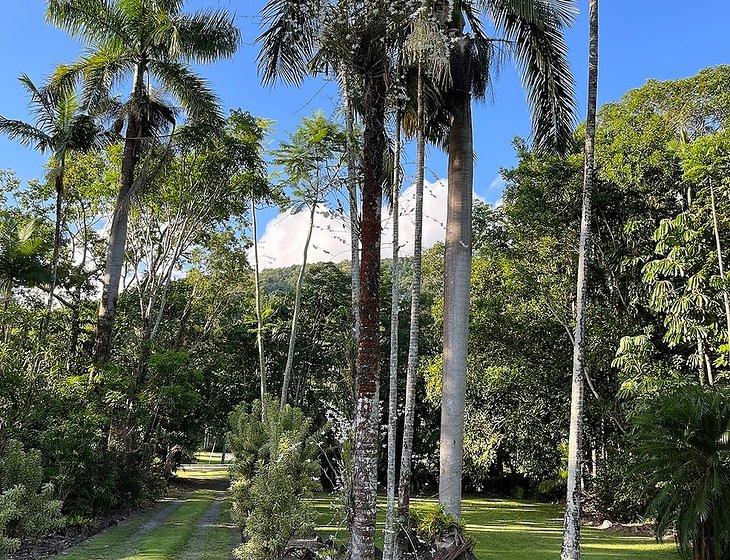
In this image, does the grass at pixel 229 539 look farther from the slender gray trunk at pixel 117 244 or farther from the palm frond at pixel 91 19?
the palm frond at pixel 91 19

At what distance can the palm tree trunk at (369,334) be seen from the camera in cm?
557

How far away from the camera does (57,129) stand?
41.8ft

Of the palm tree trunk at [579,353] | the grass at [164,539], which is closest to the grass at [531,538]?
the grass at [164,539]

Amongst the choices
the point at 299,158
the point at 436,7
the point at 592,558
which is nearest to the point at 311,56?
the point at 436,7

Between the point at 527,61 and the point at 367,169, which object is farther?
the point at 527,61

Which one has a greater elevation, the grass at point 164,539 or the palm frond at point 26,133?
the palm frond at point 26,133

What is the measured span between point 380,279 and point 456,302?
235cm

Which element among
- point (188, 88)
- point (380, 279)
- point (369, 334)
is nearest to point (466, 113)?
point (380, 279)

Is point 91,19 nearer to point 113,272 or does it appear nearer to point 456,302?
point 113,272

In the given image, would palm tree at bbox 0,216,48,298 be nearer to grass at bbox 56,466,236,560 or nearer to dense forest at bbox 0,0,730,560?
dense forest at bbox 0,0,730,560

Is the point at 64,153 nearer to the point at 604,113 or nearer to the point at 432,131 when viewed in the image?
the point at 432,131


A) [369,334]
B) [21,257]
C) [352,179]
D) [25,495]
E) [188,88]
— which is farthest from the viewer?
[188,88]

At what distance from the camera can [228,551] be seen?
8797 mm

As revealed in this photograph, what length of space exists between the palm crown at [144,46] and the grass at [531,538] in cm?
992
